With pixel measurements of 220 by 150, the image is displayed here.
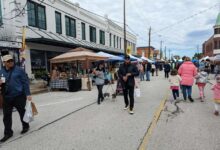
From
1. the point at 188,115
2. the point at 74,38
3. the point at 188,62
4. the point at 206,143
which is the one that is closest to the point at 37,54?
the point at 74,38

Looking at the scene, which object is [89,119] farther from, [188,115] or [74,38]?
[74,38]

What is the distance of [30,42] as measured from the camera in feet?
54.4

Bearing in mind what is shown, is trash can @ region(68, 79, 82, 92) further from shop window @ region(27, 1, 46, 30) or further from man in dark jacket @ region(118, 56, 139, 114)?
man in dark jacket @ region(118, 56, 139, 114)

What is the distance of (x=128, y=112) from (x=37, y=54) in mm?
11951

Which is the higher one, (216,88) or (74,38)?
(74,38)

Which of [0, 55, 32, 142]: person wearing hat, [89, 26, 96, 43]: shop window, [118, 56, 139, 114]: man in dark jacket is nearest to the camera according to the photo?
[0, 55, 32, 142]: person wearing hat

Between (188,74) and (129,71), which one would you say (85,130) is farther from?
(188,74)

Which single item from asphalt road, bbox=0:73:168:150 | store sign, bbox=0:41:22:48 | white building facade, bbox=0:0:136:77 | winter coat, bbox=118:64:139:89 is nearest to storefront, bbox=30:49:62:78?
white building facade, bbox=0:0:136:77

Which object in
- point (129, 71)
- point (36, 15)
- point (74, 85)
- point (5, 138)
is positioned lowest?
point (5, 138)

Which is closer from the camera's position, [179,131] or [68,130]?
[179,131]

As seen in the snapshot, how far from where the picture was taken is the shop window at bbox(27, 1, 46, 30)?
17188mm

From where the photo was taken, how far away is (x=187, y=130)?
223 inches

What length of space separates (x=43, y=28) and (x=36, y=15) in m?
1.18

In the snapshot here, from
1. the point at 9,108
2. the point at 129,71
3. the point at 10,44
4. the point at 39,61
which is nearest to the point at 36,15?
the point at 39,61
